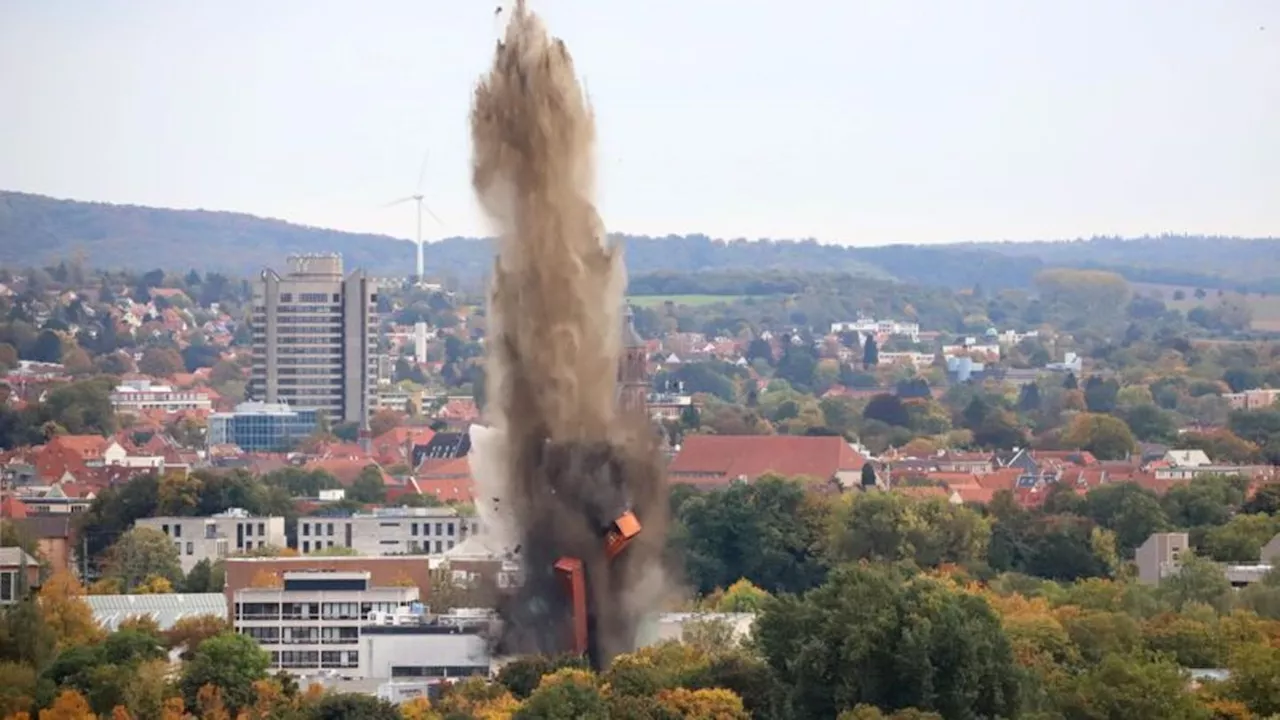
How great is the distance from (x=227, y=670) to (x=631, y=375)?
2724cm

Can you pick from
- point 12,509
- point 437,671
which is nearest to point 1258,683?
point 437,671

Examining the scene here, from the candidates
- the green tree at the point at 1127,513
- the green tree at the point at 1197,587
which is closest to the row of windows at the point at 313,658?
the green tree at the point at 1197,587

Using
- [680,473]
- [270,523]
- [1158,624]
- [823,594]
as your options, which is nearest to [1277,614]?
[1158,624]

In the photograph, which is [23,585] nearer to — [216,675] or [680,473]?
[216,675]

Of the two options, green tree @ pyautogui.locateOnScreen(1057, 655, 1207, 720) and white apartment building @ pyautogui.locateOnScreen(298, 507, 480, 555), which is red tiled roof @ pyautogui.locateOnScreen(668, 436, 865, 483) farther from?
green tree @ pyautogui.locateOnScreen(1057, 655, 1207, 720)

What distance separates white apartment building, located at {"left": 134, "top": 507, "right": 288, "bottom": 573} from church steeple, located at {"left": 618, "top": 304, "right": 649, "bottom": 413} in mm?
16285

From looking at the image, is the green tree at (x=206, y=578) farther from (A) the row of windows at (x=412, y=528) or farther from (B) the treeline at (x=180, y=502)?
(A) the row of windows at (x=412, y=528)

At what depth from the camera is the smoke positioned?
7562 centimetres

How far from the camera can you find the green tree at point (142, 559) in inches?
4867

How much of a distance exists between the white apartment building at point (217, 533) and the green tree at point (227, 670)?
47.4m

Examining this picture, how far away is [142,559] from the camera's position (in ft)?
415

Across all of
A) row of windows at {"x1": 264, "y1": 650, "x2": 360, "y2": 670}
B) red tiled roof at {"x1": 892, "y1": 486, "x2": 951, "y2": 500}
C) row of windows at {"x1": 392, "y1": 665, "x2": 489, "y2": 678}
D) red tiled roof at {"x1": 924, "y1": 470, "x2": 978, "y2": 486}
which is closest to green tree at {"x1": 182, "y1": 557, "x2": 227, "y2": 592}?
row of windows at {"x1": 264, "y1": 650, "x2": 360, "y2": 670}

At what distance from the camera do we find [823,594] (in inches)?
2997

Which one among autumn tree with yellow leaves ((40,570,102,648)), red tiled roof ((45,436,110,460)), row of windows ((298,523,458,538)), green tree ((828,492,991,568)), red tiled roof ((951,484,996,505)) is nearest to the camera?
autumn tree with yellow leaves ((40,570,102,648))
